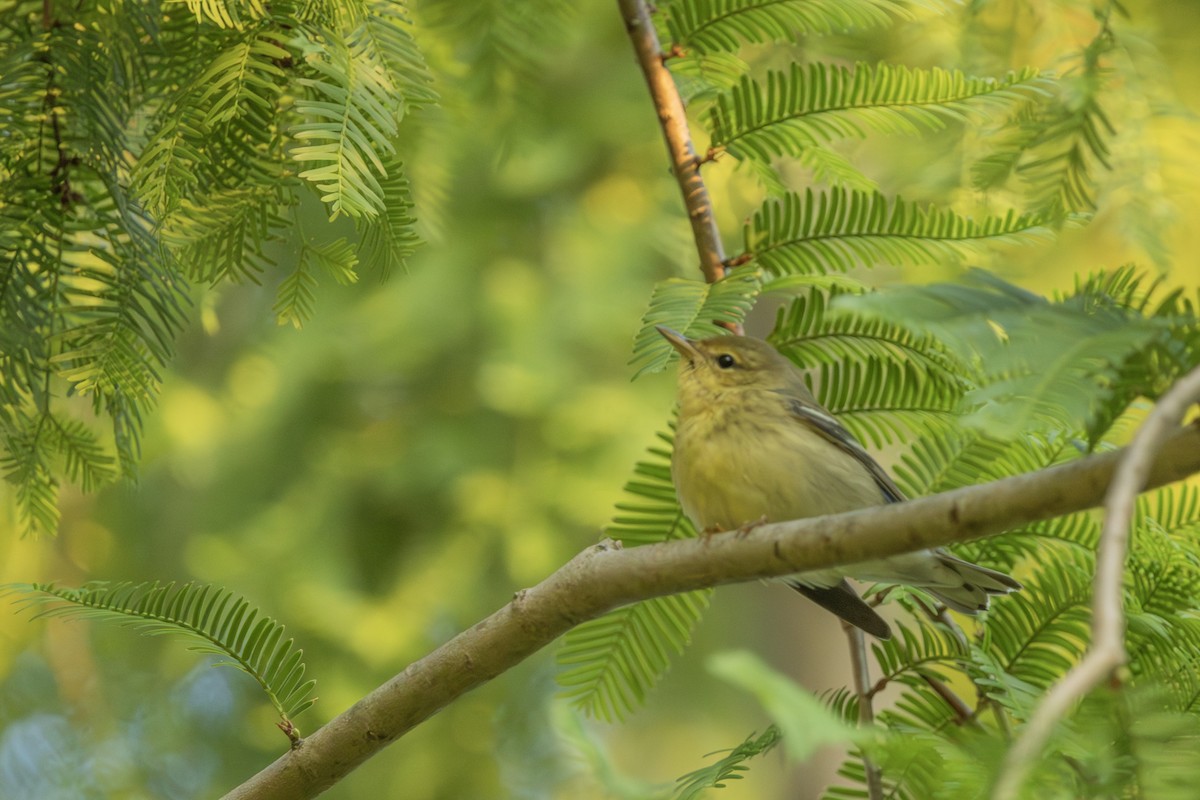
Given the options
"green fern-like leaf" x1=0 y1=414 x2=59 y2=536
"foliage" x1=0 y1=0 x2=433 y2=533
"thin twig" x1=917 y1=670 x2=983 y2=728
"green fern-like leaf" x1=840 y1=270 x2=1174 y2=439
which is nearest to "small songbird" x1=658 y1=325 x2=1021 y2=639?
"thin twig" x1=917 y1=670 x2=983 y2=728

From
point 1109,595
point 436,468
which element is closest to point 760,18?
point 1109,595

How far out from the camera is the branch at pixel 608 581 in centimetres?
170

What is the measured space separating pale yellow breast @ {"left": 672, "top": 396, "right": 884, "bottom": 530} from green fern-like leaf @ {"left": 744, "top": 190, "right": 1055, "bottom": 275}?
59 centimetres

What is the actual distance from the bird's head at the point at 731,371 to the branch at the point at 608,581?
4.26 feet

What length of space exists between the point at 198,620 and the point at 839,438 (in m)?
A: 2.01

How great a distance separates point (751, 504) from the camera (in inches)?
130

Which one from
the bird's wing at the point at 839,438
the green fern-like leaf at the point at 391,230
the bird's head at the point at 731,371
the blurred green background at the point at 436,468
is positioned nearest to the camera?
the green fern-like leaf at the point at 391,230

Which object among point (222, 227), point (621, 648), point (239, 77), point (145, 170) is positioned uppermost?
point (239, 77)

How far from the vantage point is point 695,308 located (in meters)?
2.71

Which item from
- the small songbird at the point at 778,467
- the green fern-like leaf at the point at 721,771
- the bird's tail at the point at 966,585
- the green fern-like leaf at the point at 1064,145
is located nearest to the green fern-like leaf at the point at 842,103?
the green fern-like leaf at the point at 1064,145

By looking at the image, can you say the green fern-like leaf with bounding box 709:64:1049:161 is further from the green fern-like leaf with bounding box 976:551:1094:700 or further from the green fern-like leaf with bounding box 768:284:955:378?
the green fern-like leaf with bounding box 976:551:1094:700

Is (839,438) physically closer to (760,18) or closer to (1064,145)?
(1064,145)

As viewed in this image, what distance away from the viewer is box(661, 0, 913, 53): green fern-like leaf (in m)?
2.89

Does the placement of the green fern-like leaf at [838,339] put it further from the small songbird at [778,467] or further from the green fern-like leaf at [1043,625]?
the green fern-like leaf at [1043,625]
